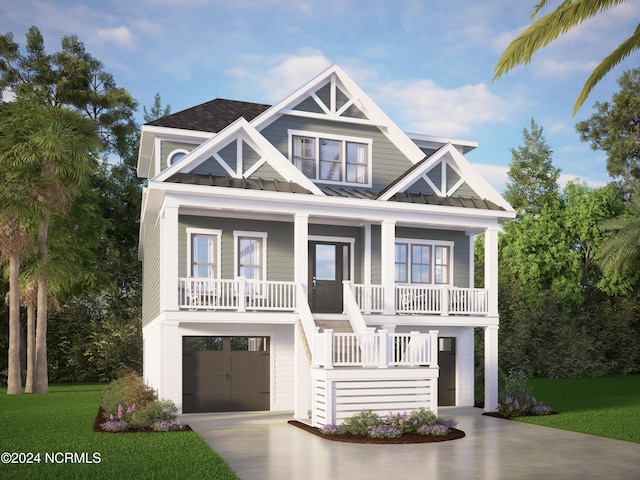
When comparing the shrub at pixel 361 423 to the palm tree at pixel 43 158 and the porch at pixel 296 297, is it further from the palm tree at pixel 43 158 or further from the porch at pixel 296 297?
the palm tree at pixel 43 158

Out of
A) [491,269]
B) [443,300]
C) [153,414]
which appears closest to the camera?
[153,414]

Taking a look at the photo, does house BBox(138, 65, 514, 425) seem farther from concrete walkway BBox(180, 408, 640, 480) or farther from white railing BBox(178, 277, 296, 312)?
concrete walkway BBox(180, 408, 640, 480)

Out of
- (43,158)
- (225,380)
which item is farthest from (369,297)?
(43,158)

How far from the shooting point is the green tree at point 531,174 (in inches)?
1839

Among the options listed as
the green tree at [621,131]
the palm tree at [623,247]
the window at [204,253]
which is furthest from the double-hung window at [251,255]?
the green tree at [621,131]

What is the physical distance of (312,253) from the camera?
23.8 meters

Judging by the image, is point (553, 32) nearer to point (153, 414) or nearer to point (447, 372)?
point (153, 414)

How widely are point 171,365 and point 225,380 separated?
11.1ft

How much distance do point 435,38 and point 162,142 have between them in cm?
1222

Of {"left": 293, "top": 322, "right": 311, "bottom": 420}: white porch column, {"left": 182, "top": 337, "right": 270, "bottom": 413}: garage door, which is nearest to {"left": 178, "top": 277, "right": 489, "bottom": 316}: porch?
{"left": 293, "top": 322, "right": 311, "bottom": 420}: white porch column

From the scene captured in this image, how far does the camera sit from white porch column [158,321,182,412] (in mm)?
19156

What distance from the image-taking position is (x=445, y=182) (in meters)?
23.6

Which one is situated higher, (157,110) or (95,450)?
(157,110)

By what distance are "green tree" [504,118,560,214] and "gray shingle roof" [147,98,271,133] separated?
79.5 ft
